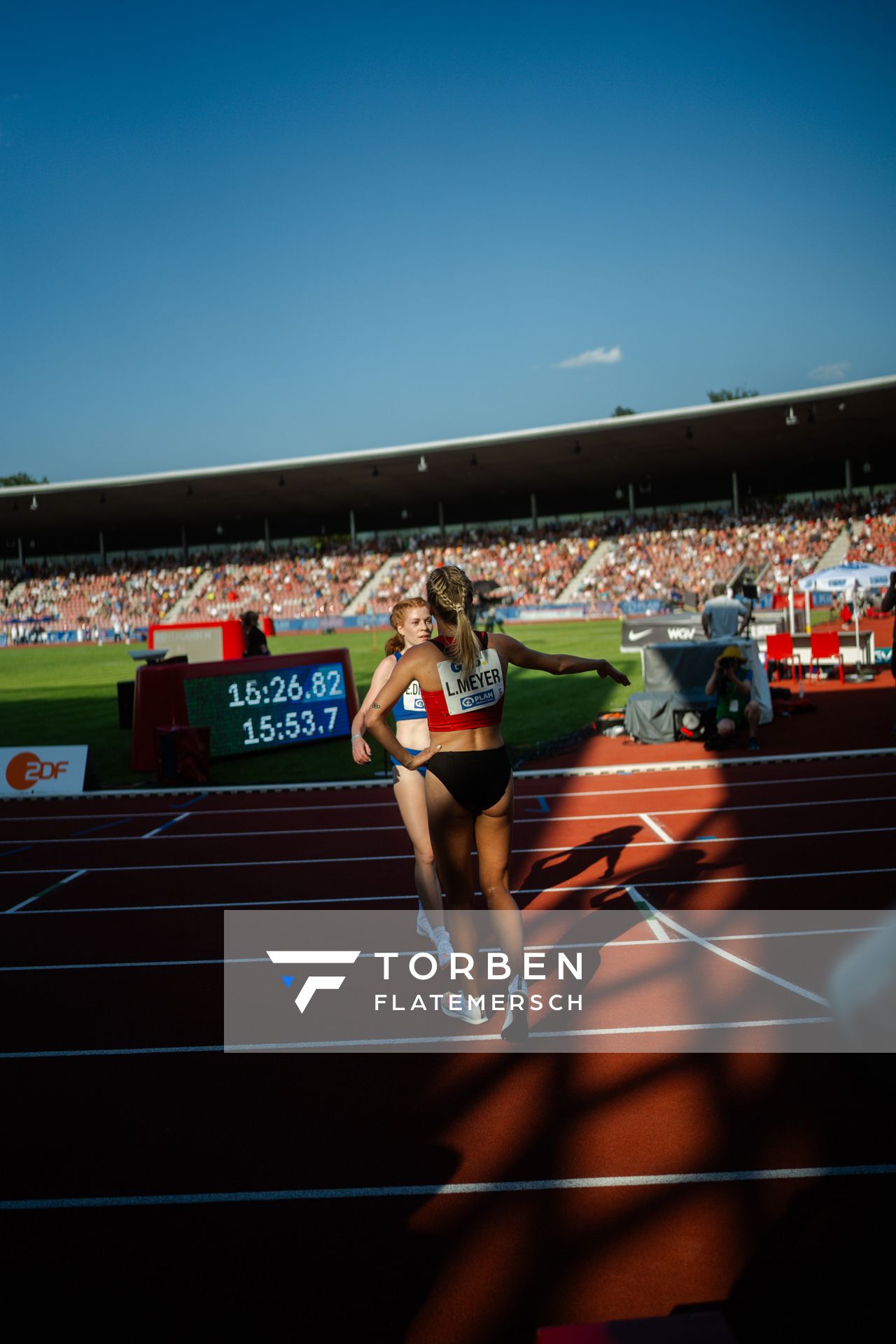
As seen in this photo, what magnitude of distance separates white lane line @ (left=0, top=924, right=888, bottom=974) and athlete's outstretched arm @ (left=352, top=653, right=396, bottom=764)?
141cm

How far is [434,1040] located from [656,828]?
4.75 meters

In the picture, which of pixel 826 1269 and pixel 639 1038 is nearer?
pixel 826 1269

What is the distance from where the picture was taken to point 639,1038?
4.50 m

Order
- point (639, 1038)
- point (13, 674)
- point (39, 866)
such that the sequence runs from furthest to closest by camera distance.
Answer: point (13, 674) → point (39, 866) → point (639, 1038)

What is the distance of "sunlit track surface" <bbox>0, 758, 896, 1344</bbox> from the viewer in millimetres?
2959

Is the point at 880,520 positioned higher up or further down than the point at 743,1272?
higher up

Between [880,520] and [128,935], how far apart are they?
162ft

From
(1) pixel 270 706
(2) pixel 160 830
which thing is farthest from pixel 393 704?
(1) pixel 270 706

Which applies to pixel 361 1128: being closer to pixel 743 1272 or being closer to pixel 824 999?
pixel 743 1272

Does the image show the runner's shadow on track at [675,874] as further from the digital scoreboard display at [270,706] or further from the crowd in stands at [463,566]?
the crowd in stands at [463,566]

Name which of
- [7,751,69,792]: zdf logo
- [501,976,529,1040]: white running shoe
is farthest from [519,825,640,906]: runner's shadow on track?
[7,751,69,792]: zdf logo

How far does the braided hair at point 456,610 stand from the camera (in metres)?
4.31

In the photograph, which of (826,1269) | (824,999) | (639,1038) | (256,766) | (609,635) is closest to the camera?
(826,1269)

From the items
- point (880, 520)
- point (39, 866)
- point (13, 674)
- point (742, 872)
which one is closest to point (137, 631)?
point (13, 674)
